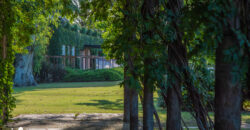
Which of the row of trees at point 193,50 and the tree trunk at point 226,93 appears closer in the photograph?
the row of trees at point 193,50

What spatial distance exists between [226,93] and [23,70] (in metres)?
20.7

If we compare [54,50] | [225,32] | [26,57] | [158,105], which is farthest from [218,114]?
[54,50]

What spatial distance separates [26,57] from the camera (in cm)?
2094

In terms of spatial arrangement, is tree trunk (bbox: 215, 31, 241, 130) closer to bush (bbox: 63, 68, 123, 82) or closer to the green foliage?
bush (bbox: 63, 68, 123, 82)

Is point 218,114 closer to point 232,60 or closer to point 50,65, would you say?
point 232,60

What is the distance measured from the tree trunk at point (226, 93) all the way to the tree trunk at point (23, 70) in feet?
67.1

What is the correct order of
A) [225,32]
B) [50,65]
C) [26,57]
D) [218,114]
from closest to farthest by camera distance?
[225,32] < [218,114] < [26,57] < [50,65]

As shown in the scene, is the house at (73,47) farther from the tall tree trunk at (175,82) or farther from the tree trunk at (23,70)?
the tall tree trunk at (175,82)

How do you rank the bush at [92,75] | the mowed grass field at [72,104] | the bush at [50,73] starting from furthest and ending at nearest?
the bush at [92,75]
the bush at [50,73]
the mowed grass field at [72,104]

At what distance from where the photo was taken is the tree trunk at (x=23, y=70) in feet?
67.9

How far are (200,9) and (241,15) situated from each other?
265 mm

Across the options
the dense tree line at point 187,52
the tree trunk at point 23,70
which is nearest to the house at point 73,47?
the tree trunk at point 23,70

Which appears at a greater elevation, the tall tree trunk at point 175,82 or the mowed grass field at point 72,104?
the tall tree trunk at point 175,82

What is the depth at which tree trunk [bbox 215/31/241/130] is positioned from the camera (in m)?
1.75
